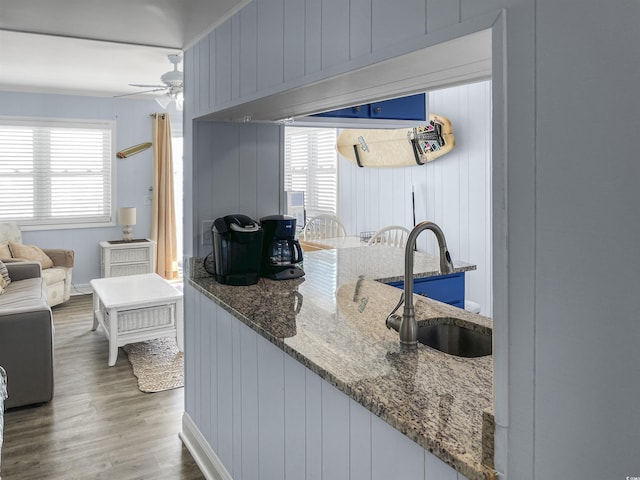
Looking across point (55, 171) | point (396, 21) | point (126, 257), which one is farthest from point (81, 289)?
point (396, 21)

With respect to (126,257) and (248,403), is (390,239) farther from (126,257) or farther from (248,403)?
(126,257)

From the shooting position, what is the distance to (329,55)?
1.48 meters

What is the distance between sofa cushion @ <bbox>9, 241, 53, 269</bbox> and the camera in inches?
214

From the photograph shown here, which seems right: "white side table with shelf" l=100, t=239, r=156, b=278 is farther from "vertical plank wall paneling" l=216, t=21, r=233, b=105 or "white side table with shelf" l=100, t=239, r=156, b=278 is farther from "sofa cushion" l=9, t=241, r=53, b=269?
"vertical plank wall paneling" l=216, t=21, r=233, b=105

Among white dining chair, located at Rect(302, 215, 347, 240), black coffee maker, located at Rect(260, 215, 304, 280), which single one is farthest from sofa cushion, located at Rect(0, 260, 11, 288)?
black coffee maker, located at Rect(260, 215, 304, 280)

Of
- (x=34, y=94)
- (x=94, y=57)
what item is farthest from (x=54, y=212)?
(x=94, y=57)

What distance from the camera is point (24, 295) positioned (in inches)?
160

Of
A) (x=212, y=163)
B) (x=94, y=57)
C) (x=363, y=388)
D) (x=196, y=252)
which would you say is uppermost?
(x=94, y=57)

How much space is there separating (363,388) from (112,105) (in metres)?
6.34

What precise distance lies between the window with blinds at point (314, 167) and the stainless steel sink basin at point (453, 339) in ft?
14.8

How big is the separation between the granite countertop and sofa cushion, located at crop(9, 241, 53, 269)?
363cm

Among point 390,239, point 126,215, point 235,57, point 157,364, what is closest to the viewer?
point 235,57

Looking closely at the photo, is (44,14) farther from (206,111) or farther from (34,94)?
(34,94)

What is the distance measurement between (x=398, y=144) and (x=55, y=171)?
4.18 m
